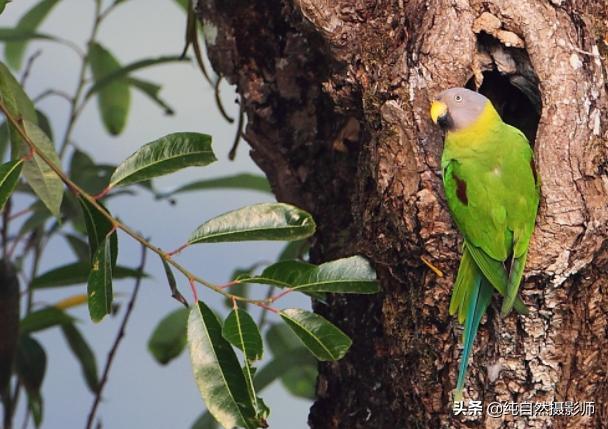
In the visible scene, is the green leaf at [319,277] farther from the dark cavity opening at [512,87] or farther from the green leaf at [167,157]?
the dark cavity opening at [512,87]

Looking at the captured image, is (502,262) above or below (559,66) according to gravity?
below

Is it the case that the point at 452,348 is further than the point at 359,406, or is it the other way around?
the point at 359,406

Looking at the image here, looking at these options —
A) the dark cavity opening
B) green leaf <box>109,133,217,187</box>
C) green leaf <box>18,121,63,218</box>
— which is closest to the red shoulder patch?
the dark cavity opening

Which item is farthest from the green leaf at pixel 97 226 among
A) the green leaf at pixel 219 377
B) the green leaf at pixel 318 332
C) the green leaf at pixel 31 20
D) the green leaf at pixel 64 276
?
the green leaf at pixel 31 20

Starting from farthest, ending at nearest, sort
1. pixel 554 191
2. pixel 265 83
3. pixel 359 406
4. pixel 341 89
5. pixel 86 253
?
pixel 86 253, pixel 265 83, pixel 359 406, pixel 341 89, pixel 554 191

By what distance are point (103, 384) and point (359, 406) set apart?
732 millimetres

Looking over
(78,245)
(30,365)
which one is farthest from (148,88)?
(30,365)

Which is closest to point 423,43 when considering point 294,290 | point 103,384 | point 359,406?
point 294,290

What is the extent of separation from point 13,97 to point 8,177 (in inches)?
9.6

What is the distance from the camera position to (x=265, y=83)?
2.68 meters

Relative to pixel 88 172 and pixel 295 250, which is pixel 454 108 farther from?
pixel 88 172

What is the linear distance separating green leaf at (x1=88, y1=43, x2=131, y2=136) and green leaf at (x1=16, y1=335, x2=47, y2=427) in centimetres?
87

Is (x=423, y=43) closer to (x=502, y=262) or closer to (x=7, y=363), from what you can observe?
(x=502, y=262)

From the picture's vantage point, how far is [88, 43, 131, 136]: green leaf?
3.50 meters
